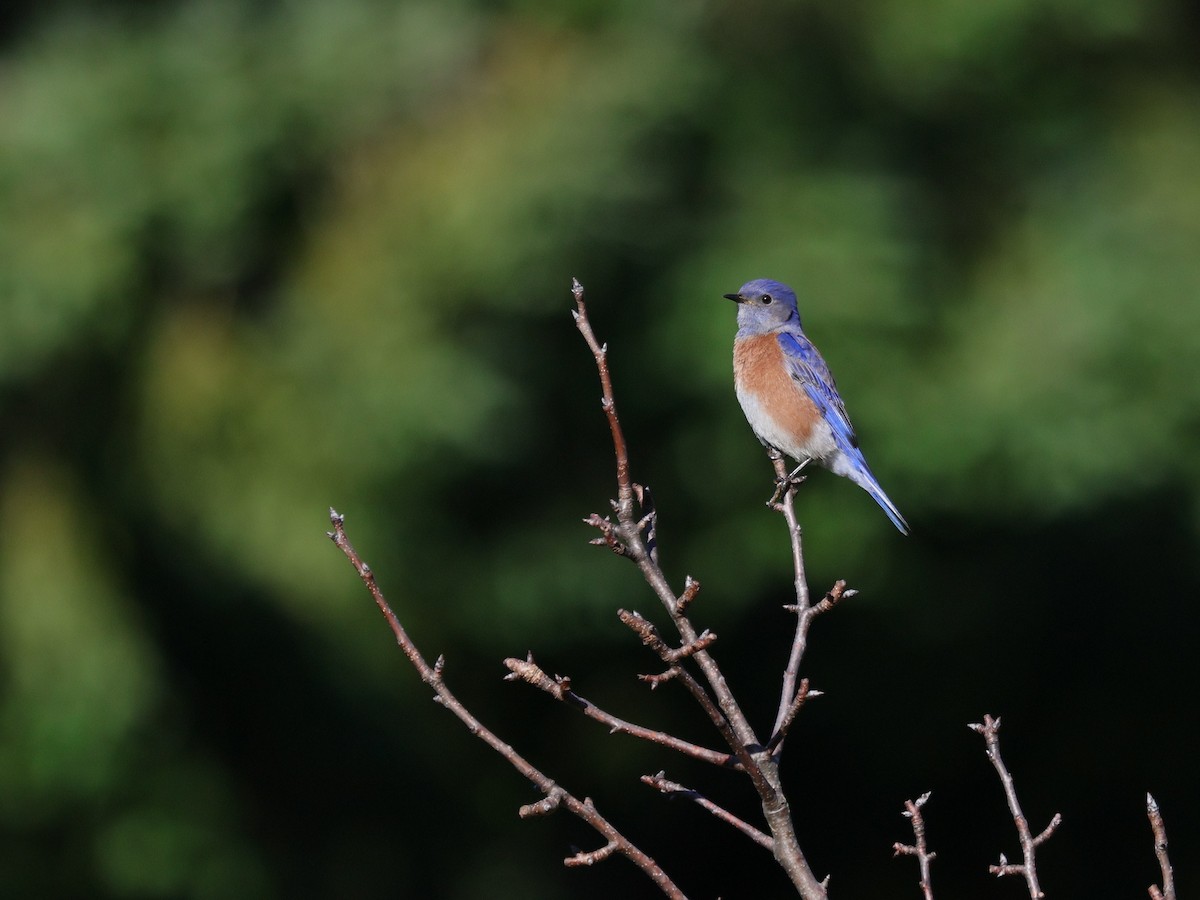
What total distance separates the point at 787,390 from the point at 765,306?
1.77ft

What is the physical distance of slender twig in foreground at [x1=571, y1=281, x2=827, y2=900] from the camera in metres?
1.95

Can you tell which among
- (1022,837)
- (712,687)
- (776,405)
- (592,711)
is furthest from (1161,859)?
(776,405)

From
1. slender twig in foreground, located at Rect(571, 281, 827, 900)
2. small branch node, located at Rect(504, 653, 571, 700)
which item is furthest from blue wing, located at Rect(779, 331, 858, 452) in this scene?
small branch node, located at Rect(504, 653, 571, 700)

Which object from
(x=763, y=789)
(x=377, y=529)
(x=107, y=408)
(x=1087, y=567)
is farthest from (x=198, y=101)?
(x=763, y=789)

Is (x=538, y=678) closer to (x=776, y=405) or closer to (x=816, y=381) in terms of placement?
(x=776, y=405)

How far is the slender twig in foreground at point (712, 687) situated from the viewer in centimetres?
195

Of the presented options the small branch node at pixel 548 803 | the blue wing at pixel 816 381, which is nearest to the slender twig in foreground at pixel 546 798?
the small branch node at pixel 548 803

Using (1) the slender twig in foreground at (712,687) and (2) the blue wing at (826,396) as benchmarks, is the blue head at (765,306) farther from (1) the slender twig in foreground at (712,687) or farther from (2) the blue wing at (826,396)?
(1) the slender twig in foreground at (712,687)

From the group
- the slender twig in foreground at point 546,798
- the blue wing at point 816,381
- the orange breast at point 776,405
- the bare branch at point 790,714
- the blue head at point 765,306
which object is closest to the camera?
the slender twig in foreground at point 546,798

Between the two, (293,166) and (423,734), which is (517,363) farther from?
(423,734)

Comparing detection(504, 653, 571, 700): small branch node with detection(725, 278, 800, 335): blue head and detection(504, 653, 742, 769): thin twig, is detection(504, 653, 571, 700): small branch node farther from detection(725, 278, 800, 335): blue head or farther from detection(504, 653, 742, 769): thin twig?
detection(725, 278, 800, 335): blue head

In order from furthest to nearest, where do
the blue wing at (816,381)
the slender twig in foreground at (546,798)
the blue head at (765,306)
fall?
the blue head at (765,306) < the blue wing at (816,381) < the slender twig in foreground at (546,798)

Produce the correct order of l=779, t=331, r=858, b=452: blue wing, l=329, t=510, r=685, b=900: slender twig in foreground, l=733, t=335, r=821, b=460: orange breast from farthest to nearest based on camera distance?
l=779, t=331, r=858, b=452: blue wing → l=733, t=335, r=821, b=460: orange breast → l=329, t=510, r=685, b=900: slender twig in foreground

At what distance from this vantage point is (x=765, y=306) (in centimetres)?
502
